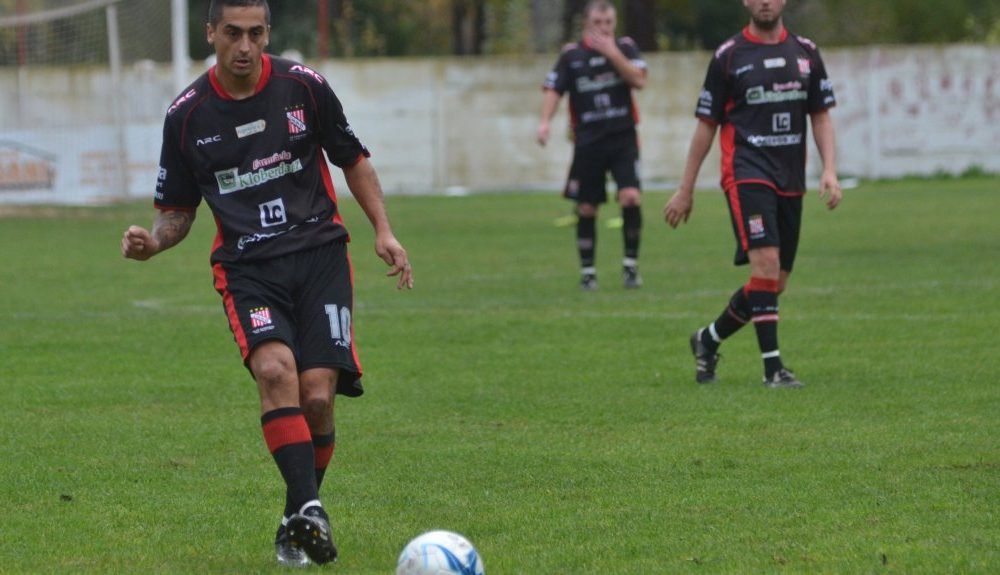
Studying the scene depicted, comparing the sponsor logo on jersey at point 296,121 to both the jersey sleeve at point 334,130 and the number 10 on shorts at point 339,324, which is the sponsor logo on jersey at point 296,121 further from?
the number 10 on shorts at point 339,324

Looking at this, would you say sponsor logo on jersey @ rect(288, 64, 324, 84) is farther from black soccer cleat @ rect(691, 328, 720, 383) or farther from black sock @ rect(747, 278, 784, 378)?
black soccer cleat @ rect(691, 328, 720, 383)

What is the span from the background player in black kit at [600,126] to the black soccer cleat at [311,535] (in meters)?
9.18

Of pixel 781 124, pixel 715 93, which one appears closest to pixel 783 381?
pixel 781 124

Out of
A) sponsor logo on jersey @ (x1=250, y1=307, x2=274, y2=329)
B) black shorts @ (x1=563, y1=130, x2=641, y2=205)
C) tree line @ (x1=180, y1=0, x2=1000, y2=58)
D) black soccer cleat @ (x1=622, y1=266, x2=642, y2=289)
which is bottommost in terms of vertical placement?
tree line @ (x1=180, y1=0, x2=1000, y2=58)

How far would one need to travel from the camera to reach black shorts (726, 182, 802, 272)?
29.9ft

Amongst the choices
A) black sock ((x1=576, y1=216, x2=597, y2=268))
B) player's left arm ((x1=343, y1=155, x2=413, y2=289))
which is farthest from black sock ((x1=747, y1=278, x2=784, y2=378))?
black sock ((x1=576, y1=216, x2=597, y2=268))

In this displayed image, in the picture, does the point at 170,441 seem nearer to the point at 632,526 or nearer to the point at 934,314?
the point at 632,526

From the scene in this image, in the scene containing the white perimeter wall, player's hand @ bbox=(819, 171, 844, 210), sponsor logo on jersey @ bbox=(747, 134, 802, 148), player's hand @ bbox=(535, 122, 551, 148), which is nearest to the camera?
player's hand @ bbox=(819, 171, 844, 210)

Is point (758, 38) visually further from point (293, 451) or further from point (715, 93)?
point (293, 451)

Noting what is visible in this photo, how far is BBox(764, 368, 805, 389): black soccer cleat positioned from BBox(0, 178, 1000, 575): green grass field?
0.33 ft

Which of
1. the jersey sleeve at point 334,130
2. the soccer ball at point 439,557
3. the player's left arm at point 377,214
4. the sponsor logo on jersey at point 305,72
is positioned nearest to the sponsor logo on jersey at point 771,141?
the player's left arm at point 377,214

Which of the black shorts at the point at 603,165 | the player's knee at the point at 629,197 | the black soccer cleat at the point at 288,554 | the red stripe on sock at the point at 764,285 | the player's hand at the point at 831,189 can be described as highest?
the player's hand at the point at 831,189

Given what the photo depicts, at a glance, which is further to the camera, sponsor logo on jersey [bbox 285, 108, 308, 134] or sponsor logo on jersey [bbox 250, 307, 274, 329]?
sponsor logo on jersey [bbox 285, 108, 308, 134]

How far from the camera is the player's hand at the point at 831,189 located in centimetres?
902
